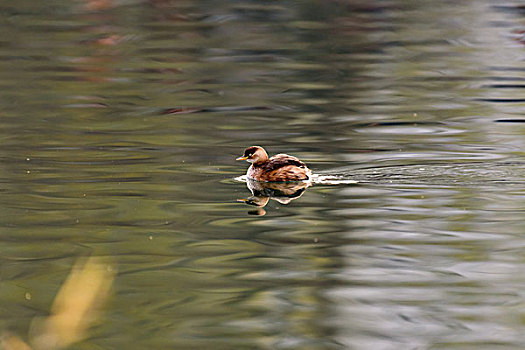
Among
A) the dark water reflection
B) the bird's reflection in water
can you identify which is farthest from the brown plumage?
the dark water reflection

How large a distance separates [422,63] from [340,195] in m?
7.54

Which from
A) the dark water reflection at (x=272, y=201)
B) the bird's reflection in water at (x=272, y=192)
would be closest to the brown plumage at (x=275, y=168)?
the bird's reflection in water at (x=272, y=192)

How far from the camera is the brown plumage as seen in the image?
7.23 metres

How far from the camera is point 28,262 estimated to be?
529 centimetres

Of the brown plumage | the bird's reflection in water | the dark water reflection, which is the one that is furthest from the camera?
the brown plumage

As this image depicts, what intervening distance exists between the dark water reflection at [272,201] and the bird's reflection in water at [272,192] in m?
0.08

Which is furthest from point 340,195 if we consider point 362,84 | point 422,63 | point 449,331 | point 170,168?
point 422,63

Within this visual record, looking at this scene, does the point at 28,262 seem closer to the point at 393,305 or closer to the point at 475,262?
the point at 393,305

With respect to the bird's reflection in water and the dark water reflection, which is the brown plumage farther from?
the dark water reflection

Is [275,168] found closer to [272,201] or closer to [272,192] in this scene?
[272,192]

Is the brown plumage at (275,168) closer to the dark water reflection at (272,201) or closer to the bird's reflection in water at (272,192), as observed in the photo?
the bird's reflection in water at (272,192)

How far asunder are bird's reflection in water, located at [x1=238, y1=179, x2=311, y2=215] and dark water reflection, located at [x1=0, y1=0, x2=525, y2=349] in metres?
0.08

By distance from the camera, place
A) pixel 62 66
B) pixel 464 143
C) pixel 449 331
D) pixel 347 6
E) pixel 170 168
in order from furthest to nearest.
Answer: pixel 347 6 → pixel 62 66 → pixel 464 143 → pixel 170 168 → pixel 449 331

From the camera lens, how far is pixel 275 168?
7.35 m
